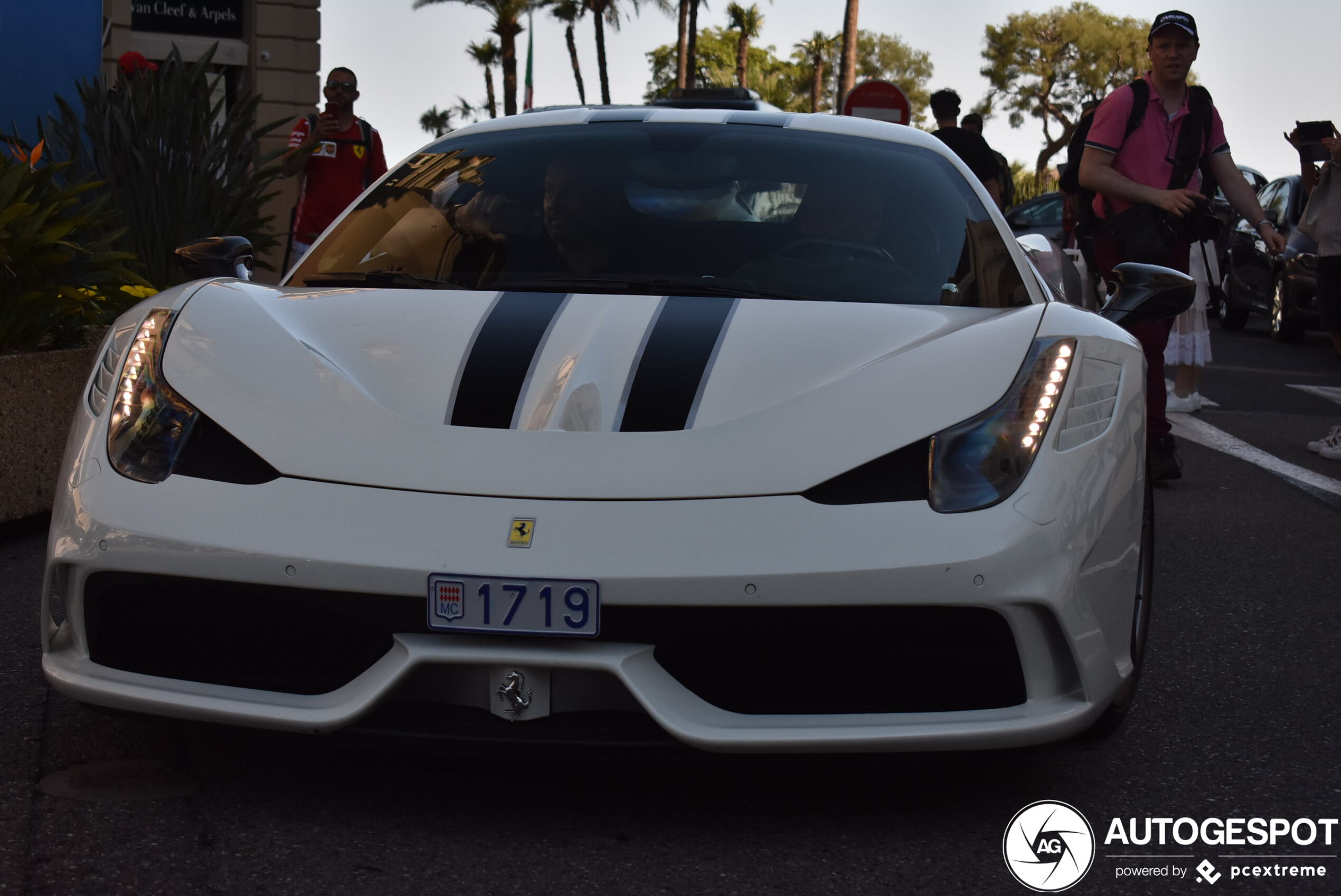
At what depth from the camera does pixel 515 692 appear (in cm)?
265

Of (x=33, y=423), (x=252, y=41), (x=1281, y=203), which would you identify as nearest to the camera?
(x=33, y=423)

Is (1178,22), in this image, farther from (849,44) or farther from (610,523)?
(849,44)

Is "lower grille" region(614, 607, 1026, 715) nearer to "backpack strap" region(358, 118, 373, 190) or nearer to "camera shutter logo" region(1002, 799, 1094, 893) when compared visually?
"camera shutter logo" region(1002, 799, 1094, 893)

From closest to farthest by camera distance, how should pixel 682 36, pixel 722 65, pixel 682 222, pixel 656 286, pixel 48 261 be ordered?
pixel 656 286 → pixel 682 222 → pixel 48 261 → pixel 682 36 → pixel 722 65

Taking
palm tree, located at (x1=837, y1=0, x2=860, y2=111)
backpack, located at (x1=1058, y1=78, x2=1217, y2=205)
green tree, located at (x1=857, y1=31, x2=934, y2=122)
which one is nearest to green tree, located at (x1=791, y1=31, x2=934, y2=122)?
green tree, located at (x1=857, y1=31, x2=934, y2=122)

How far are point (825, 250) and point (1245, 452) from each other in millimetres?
5037

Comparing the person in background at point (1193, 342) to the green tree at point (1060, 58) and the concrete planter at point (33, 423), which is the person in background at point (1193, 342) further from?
the green tree at point (1060, 58)

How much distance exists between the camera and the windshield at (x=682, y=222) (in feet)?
11.8

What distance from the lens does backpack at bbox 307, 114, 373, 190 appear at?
8.73 m

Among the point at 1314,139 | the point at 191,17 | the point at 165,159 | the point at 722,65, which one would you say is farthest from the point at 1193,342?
the point at 722,65

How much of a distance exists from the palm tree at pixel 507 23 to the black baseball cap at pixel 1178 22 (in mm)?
48565

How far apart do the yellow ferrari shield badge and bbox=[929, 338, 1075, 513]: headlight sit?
65 cm

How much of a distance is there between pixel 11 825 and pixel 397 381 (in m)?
0.97

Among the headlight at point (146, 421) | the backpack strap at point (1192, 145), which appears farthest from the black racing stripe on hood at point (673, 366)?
the backpack strap at point (1192, 145)
